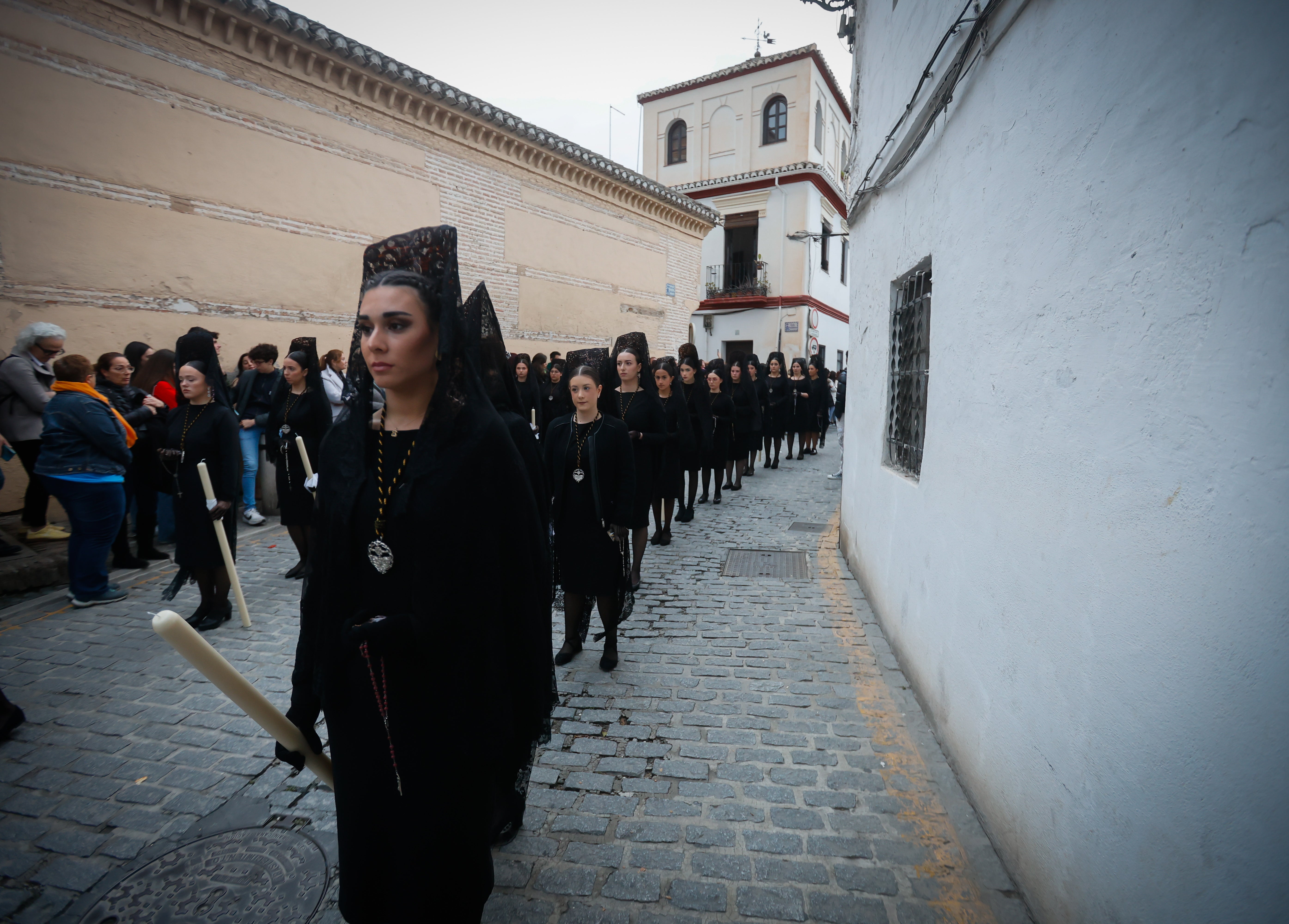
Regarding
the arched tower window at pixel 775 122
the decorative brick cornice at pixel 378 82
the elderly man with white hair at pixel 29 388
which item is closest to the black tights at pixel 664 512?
the elderly man with white hair at pixel 29 388

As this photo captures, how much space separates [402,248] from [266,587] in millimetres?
5302

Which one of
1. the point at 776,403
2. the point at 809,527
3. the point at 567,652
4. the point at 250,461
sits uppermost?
the point at 776,403

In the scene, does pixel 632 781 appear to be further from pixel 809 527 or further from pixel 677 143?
pixel 677 143

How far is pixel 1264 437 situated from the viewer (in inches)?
55.7

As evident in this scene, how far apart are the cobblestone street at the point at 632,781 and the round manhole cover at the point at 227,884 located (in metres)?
0.08

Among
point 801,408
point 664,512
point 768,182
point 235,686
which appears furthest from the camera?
point 768,182

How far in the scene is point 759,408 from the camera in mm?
11367

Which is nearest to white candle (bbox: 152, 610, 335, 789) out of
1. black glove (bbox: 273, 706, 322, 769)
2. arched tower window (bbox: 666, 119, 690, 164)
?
black glove (bbox: 273, 706, 322, 769)

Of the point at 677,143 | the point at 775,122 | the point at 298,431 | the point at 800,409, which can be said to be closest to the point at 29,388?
the point at 298,431

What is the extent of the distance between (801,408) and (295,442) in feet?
38.5

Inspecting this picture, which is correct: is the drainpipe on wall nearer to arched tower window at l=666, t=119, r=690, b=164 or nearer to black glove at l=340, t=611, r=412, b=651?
arched tower window at l=666, t=119, r=690, b=164

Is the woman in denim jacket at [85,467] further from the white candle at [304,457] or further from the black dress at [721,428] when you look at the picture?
the black dress at [721,428]

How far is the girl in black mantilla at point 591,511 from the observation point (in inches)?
181

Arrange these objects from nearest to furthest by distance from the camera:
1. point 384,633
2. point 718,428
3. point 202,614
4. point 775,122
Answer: point 384,633
point 202,614
point 718,428
point 775,122
